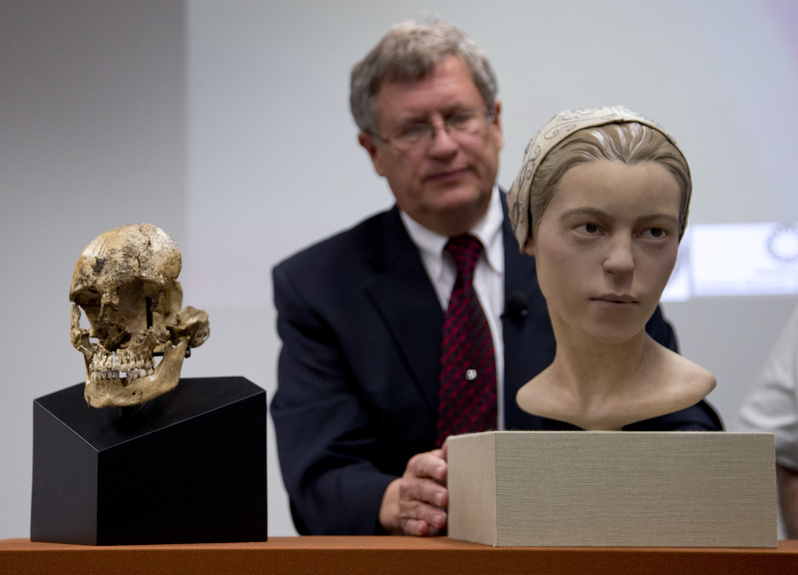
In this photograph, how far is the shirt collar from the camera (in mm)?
2553

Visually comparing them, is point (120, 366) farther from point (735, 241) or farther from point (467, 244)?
point (735, 241)

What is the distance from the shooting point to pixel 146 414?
163cm

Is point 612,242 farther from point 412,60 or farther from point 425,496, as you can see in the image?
point 412,60

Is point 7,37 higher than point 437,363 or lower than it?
higher

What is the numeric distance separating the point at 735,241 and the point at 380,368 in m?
1.57

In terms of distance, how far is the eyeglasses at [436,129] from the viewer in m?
2.55

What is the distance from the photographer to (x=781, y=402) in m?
2.58

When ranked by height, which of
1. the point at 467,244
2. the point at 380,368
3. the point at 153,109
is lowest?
the point at 380,368

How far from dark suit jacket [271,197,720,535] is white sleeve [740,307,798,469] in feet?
1.34

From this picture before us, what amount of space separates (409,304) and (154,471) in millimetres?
1143

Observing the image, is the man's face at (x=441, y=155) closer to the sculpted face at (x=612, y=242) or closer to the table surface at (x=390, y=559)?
the sculpted face at (x=612, y=242)

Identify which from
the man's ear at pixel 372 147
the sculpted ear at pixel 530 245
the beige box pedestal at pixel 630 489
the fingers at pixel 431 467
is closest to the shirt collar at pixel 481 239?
the man's ear at pixel 372 147

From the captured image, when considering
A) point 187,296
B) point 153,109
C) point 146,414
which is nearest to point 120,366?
point 146,414

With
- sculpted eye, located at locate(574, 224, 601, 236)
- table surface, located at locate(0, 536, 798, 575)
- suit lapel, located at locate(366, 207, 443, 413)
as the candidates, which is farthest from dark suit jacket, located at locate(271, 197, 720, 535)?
table surface, located at locate(0, 536, 798, 575)
